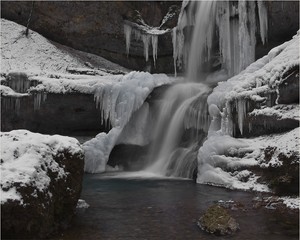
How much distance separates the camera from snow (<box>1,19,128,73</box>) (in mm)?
21516

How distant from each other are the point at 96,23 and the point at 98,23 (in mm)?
131

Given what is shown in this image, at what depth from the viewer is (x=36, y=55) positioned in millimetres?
22656

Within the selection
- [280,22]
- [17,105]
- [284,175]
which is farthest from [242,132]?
[17,105]

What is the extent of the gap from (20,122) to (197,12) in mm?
11299

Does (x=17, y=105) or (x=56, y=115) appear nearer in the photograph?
(x=17, y=105)

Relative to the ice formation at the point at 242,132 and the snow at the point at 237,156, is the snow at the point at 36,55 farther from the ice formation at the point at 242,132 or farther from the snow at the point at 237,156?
the snow at the point at 237,156

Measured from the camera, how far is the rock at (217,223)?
7528 millimetres

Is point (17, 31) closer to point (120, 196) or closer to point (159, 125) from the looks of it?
point (159, 125)

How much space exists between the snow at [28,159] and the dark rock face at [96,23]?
17402mm

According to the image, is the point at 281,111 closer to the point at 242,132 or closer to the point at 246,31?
the point at 242,132

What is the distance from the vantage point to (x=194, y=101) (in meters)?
17.4

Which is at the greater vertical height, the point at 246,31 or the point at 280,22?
the point at 280,22

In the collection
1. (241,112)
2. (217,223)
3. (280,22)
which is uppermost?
(280,22)

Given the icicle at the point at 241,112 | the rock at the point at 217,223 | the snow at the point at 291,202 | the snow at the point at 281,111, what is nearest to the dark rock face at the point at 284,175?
the snow at the point at 291,202
